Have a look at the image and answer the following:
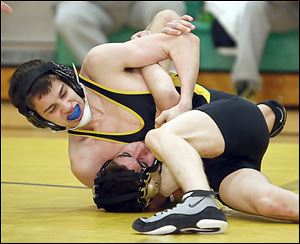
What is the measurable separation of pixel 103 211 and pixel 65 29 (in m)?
4.44

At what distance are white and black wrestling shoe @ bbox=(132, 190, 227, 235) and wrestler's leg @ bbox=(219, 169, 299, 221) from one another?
0.85ft

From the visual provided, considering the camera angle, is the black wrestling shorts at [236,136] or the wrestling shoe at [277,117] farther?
the wrestling shoe at [277,117]

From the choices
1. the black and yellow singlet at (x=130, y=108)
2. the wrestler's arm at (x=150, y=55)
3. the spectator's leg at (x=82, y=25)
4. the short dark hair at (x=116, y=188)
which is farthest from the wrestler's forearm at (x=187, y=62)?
the spectator's leg at (x=82, y=25)

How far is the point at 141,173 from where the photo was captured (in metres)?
3.06

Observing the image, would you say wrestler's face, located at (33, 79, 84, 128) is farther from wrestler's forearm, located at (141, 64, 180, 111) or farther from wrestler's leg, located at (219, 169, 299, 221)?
wrestler's leg, located at (219, 169, 299, 221)

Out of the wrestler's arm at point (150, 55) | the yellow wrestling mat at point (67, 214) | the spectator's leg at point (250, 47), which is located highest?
the wrestler's arm at point (150, 55)

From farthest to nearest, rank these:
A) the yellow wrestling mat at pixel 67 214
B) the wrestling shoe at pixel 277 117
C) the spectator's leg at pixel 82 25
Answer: the spectator's leg at pixel 82 25 < the wrestling shoe at pixel 277 117 < the yellow wrestling mat at pixel 67 214

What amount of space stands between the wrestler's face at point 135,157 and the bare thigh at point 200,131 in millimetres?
262

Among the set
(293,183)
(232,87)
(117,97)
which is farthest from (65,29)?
(117,97)

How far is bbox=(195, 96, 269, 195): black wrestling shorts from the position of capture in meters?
2.97

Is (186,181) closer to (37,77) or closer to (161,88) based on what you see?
(161,88)

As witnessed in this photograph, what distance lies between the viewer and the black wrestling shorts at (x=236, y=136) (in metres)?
2.97

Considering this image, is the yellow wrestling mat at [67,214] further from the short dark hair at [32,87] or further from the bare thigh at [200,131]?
the short dark hair at [32,87]

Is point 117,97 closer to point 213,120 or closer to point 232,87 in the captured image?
point 213,120
